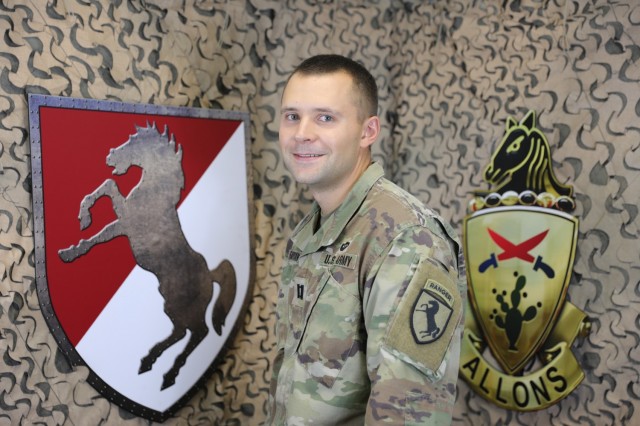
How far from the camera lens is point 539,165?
222 cm

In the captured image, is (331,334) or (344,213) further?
(344,213)

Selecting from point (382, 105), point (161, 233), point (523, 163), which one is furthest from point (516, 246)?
point (161, 233)

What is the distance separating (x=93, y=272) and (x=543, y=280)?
1562 mm

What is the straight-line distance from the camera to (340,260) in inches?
59.0

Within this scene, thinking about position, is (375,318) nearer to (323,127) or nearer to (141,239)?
(323,127)

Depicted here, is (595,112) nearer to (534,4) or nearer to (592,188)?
(592,188)

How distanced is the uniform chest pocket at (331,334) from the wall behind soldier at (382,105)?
3.10 ft

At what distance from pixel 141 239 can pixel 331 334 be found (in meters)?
0.95

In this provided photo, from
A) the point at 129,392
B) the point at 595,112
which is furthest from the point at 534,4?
the point at 129,392

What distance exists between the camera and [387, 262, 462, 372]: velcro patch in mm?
1315

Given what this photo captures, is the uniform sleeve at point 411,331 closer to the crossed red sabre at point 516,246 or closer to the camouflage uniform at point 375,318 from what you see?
the camouflage uniform at point 375,318

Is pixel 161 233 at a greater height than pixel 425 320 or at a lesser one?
greater

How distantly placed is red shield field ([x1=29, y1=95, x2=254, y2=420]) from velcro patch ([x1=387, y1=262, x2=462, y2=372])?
110 cm

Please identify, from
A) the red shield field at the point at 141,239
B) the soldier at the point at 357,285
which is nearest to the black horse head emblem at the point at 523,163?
the soldier at the point at 357,285
